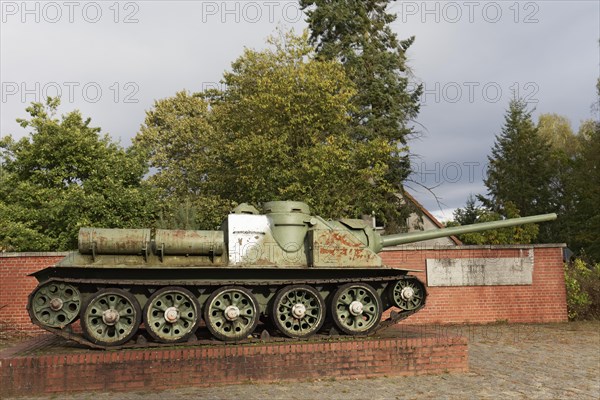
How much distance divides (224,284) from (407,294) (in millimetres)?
3472

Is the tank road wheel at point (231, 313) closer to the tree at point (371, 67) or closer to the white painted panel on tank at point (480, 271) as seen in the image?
the white painted panel on tank at point (480, 271)

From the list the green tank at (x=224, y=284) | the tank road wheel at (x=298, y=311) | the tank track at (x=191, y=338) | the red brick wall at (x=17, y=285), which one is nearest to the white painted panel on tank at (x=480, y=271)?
the green tank at (x=224, y=284)

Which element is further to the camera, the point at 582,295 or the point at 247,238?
the point at 582,295

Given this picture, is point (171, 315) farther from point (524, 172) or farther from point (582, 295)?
point (524, 172)

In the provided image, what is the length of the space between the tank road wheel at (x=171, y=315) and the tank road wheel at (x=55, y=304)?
1.23 meters

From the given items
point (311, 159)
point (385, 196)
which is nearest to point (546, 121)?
point (385, 196)

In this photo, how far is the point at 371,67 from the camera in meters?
25.7

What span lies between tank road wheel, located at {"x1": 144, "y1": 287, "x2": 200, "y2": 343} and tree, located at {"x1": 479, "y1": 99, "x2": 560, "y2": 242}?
108 feet

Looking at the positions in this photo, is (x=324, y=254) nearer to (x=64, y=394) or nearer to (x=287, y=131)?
(x=64, y=394)

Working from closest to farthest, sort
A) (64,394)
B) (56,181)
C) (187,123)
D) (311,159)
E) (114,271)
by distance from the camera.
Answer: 1. (64,394)
2. (114,271)
3. (311,159)
4. (56,181)
5. (187,123)

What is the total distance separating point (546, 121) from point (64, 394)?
164 feet

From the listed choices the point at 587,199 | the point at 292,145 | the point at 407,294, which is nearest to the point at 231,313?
the point at 407,294

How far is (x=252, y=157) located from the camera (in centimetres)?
1956

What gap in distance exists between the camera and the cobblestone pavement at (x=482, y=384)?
7613 millimetres
